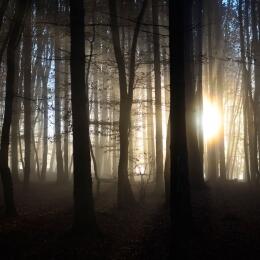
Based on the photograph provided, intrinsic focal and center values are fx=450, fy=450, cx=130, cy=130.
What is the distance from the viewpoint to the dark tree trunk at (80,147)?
12719 millimetres

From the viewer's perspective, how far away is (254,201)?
695 inches

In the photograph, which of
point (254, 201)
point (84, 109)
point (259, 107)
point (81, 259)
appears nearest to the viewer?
point (81, 259)

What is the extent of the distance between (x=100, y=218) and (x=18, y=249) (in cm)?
406

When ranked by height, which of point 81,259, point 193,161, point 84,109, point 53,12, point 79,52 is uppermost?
point 53,12

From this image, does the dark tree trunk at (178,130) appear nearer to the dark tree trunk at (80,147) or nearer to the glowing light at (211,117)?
the dark tree trunk at (80,147)

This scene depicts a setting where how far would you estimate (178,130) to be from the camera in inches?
437

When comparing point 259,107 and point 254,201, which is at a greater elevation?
point 259,107

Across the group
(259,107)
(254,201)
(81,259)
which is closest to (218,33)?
(259,107)

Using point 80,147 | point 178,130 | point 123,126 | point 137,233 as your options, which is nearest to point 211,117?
point 123,126

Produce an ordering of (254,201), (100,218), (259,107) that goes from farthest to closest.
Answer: (259,107)
(254,201)
(100,218)

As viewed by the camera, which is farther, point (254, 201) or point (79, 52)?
point (254, 201)

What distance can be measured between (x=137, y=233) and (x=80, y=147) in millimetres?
3105

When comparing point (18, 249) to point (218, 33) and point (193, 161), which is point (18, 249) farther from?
point (218, 33)

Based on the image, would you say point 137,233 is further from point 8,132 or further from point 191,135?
point 191,135
